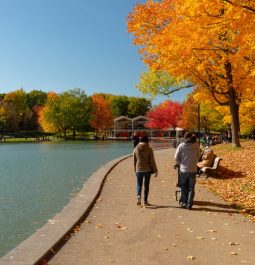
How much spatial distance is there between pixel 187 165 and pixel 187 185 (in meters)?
0.58

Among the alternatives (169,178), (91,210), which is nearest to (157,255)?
(91,210)

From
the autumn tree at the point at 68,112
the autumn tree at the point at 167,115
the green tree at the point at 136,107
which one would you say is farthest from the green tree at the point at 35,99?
the autumn tree at the point at 167,115

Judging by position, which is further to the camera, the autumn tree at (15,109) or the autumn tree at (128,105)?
the autumn tree at (128,105)

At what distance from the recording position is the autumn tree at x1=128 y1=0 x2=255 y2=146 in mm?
13492

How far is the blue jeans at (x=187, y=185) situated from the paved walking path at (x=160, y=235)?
0.32 m

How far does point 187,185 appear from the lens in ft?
36.8

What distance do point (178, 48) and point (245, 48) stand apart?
9.58 feet

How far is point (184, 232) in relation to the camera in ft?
27.5

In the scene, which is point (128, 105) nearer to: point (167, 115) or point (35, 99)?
point (35, 99)

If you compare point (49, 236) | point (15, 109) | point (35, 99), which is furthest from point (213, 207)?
point (35, 99)

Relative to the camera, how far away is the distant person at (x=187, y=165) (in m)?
11.0

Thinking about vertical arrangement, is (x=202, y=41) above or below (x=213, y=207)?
above

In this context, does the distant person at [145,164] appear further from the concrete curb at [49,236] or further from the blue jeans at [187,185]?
the concrete curb at [49,236]

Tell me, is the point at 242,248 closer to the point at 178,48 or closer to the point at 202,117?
the point at 178,48
